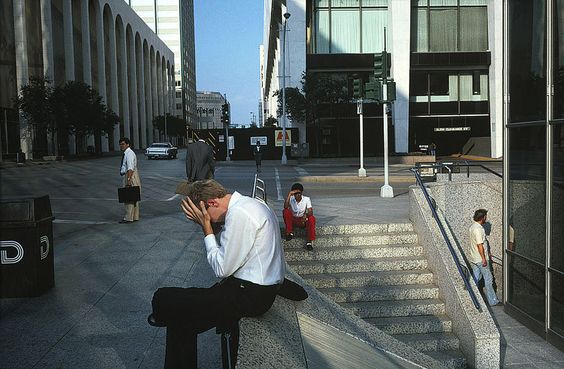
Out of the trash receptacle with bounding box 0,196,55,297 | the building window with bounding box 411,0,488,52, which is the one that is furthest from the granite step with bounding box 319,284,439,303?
the building window with bounding box 411,0,488,52

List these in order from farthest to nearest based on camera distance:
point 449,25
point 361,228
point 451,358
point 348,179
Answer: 1. point 449,25
2. point 348,179
3. point 361,228
4. point 451,358

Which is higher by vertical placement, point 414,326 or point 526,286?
point 526,286

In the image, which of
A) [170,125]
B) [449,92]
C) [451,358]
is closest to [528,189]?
[451,358]

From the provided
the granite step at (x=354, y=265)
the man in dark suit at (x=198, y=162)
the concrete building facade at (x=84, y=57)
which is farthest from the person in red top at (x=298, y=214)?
the concrete building facade at (x=84, y=57)

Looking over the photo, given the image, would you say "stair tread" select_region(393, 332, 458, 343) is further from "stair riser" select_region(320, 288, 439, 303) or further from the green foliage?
the green foliage

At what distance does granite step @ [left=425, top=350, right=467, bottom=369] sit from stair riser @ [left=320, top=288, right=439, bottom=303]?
1.16 metres

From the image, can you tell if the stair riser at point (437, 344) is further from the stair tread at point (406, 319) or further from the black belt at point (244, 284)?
the black belt at point (244, 284)

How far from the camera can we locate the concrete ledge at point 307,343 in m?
3.33

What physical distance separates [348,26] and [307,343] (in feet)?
127

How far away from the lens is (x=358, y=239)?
32.2 ft

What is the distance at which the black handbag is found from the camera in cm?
1062

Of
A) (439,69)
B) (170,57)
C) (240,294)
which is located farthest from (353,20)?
(170,57)

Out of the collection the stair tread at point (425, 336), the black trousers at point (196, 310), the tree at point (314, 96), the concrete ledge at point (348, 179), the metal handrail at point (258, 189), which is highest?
the tree at point (314, 96)

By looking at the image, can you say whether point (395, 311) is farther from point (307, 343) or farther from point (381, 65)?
point (381, 65)
